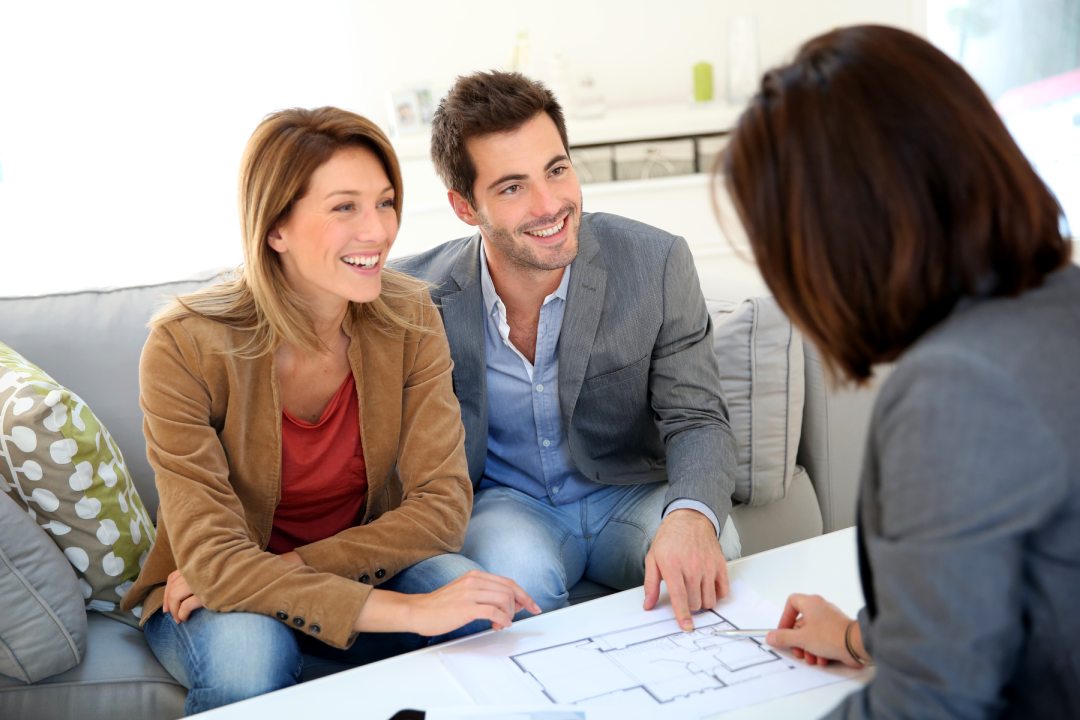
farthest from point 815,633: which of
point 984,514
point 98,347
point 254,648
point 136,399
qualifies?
point 98,347

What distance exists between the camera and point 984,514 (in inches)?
29.6

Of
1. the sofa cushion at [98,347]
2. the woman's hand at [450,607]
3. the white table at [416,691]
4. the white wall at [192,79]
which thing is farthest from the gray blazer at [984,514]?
the white wall at [192,79]

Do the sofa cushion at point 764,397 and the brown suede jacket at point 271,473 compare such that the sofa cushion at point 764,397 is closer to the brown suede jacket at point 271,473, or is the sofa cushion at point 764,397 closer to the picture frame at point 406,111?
the brown suede jacket at point 271,473

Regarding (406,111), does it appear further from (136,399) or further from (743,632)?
(743,632)

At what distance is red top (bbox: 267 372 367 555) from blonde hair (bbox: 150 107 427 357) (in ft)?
0.39

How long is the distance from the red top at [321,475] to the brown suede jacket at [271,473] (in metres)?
0.03

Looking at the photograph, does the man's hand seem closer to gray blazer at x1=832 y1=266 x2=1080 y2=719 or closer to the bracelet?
the bracelet

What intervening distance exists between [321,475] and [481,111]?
2.28 feet

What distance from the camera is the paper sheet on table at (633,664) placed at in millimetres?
1125

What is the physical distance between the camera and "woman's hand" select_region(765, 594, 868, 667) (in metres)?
1.14

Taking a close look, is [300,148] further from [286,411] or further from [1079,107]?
[1079,107]

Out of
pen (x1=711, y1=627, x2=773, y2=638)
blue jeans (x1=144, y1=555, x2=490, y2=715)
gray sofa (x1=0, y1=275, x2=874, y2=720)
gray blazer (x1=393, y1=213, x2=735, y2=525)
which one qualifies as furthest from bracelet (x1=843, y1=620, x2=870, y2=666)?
gray sofa (x1=0, y1=275, x2=874, y2=720)

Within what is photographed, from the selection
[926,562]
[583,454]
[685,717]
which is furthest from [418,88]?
[926,562]

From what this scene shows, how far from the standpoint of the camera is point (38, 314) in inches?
82.8
